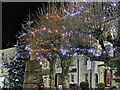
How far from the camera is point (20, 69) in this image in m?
34.9

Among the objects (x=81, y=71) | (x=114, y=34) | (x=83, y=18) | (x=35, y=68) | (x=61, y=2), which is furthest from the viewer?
(x=81, y=71)

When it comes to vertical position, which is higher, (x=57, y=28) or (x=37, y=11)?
(x=37, y=11)

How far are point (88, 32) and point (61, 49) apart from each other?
754 cm

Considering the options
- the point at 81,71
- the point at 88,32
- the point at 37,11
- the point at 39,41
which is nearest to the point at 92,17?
the point at 88,32

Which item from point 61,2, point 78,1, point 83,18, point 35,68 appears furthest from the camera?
point 61,2

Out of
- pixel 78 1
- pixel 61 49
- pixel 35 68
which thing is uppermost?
pixel 78 1

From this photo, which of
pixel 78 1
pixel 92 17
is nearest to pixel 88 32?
pixel 92 17

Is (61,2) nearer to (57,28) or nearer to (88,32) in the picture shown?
(57,28)

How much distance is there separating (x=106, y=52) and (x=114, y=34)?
1.62 metres

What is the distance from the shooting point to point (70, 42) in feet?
97.6

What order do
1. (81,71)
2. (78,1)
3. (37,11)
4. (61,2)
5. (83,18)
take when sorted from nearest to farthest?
(83,18) → (78,1) → (61,2) → (37,11) → (81,71)

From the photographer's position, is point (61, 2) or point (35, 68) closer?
point (35, 68)

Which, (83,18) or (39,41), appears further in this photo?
(39,41)

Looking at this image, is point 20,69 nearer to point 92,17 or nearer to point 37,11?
point 37,11
